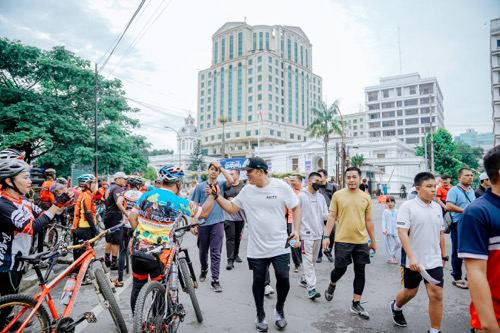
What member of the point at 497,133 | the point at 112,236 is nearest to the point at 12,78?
the point at 112,236

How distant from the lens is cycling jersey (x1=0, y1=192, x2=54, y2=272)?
2.70 meters

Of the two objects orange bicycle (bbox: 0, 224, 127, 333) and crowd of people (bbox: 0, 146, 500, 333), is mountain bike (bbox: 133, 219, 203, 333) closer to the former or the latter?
crowd of people (bbox: 0, 146, 500, 333)

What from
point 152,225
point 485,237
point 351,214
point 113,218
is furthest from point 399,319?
point 113,218

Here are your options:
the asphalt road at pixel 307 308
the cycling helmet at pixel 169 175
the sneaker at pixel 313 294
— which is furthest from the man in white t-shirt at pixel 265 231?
the sneaker at pixel 313 294

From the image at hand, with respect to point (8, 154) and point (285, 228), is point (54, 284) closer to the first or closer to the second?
point (8, 154)

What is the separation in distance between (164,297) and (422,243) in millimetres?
3018

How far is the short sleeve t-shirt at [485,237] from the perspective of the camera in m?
1.69

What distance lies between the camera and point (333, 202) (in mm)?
4582

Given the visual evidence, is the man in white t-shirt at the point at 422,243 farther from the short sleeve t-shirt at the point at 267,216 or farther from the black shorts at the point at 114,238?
the black shorts at the point at 114,238

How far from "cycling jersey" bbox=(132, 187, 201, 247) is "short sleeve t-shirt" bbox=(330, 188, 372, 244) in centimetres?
244

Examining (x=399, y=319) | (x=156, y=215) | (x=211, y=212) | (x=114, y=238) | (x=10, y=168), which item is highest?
(x=10, y=168)

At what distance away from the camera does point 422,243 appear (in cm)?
344

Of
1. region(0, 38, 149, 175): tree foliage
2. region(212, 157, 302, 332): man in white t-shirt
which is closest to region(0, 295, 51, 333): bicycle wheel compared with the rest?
region(212, 157, 302, 332): man in white t-shirt

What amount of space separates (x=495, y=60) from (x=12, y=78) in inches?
2689
